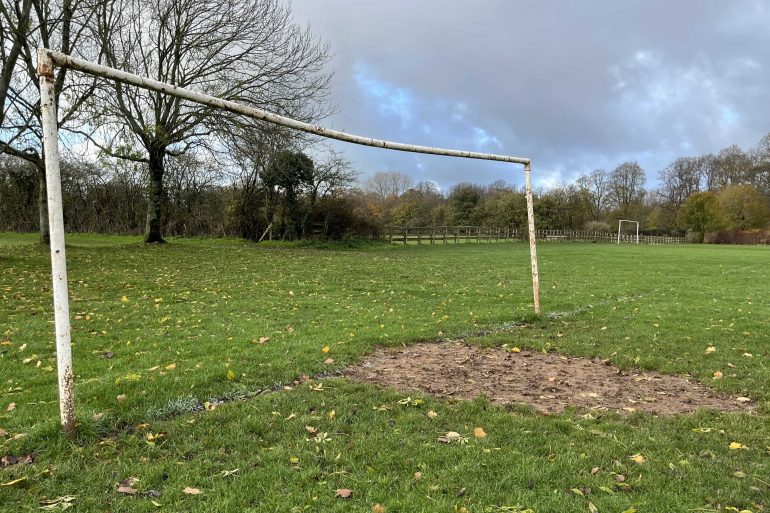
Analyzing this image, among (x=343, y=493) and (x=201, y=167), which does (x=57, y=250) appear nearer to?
(x=343, y=493)

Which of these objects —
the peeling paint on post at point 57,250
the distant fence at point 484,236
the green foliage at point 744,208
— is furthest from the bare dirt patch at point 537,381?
the green foliage at point 744,208

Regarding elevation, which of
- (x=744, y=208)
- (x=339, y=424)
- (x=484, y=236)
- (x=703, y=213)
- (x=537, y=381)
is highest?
(x=744, y=208)

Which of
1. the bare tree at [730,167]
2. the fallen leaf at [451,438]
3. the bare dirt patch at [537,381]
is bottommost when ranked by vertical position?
the bare dirt patch at [537,381]

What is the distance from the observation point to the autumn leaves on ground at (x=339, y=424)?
9.36 feet

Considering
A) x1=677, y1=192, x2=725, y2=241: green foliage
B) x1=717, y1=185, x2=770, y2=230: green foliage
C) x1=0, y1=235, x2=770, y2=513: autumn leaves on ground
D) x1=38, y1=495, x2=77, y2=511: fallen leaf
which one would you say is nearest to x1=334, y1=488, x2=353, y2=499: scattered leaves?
x1=0, y1=235, x2=770, y2=513: autumn leaves on ground

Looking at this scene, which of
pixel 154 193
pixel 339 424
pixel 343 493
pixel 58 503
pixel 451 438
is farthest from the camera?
pixel 154 193

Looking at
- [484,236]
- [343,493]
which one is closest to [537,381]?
[343,493]

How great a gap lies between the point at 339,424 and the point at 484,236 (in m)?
46.0

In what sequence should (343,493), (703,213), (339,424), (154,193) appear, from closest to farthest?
(343,493) < (339,424) < (154,193) < (703,213)

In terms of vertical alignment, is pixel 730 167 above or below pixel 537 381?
above

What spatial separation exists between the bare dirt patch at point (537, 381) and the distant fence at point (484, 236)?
30511mm

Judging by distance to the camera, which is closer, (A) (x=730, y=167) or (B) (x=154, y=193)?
(B) (x=154, y=193)

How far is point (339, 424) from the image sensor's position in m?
3.79

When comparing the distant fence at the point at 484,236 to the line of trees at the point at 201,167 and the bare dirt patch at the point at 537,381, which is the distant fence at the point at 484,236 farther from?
the bare dirt patch at the point at 537,381
